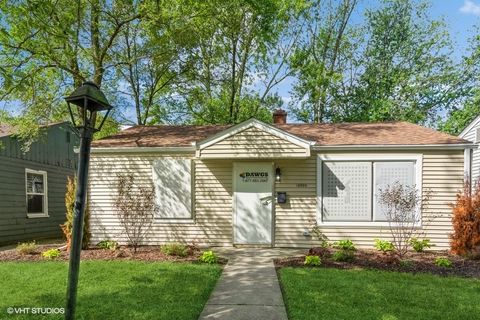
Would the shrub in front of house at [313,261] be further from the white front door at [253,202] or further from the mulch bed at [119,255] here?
the white front door at [253,202]

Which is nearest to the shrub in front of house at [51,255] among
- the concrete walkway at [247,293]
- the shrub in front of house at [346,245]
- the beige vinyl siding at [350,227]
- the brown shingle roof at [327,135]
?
the brown shingle roof at [327,135]

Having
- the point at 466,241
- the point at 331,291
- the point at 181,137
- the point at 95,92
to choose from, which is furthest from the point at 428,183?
the point at 95,92

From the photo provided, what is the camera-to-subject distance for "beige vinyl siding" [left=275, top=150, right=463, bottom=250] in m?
8.32

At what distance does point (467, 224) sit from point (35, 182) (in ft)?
41.3

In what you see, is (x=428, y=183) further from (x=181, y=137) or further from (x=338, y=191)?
(x=181, y=137)

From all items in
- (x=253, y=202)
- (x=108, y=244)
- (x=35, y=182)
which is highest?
(x=35, y=182)

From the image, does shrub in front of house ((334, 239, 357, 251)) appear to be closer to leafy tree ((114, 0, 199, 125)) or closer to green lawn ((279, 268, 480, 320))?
green lawn ((279, 268, 480, 320))

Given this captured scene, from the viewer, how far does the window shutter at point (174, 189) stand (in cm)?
894

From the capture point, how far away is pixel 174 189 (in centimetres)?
896

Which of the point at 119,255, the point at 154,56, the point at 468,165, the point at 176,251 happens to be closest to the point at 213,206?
the point at 176,251

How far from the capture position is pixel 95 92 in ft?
10.5

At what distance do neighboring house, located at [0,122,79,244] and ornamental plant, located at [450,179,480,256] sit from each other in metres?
10.6

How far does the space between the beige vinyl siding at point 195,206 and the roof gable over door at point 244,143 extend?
2.09 ft

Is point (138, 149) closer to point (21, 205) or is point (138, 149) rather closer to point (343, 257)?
point (21, 205)
